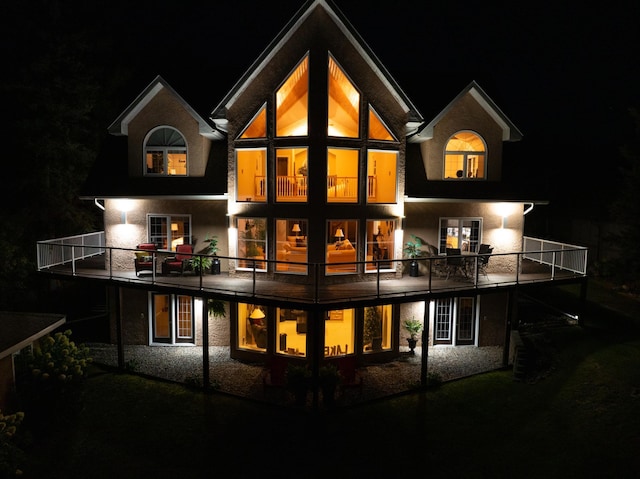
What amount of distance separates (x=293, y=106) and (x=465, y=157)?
708 cm

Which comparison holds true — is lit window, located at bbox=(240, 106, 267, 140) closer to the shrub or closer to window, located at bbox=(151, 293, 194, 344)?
window, located at bbox=(151, 293, 194, 344)

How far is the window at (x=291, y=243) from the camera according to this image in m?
16.5

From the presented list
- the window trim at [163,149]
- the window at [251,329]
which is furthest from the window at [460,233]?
the window trim at [163,149]

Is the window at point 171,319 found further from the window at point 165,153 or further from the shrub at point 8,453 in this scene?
the shrub at point 8,453

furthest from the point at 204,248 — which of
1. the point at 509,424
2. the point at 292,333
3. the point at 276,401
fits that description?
the point at 509,424

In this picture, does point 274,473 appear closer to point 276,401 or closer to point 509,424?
point 276,401

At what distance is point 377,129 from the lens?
1692cm

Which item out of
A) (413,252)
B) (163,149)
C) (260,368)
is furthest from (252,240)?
(413,252)

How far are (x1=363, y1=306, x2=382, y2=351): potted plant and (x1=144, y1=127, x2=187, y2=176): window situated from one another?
8733mm

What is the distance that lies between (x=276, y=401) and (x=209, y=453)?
2.91 metres

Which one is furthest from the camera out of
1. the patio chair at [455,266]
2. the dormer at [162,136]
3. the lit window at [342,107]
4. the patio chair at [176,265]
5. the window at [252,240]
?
the dormer at [162,136]

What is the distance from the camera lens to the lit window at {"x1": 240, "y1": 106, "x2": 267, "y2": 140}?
16.7m

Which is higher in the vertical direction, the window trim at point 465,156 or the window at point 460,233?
the window trim at point 465,156

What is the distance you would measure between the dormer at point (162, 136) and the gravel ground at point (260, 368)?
6.78m
